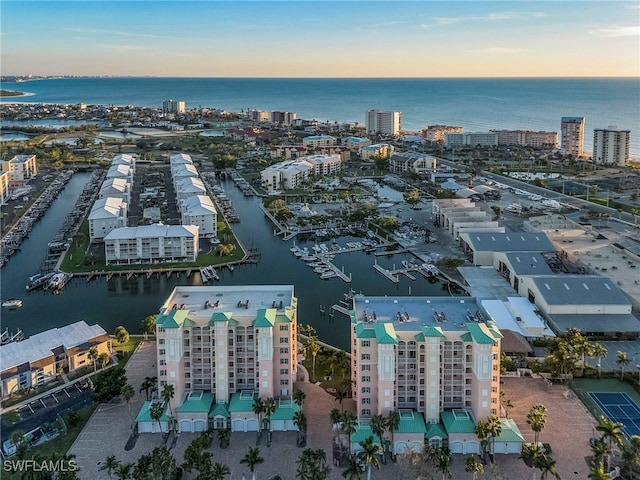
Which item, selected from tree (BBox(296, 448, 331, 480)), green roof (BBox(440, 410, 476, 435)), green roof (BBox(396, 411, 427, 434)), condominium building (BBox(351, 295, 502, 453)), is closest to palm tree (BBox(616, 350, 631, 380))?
condominium building (BBox(351, 295, 502, 453))

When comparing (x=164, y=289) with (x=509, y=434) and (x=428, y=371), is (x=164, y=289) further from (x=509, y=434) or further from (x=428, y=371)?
(x=509, y=434)

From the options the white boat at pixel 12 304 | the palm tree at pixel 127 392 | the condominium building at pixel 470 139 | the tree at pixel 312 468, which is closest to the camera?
the tree at pixel 312 468

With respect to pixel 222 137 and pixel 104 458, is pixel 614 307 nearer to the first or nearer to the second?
pixel 104 458

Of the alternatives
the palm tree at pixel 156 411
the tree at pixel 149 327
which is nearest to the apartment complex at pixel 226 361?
the palm tree at pixel 156 411

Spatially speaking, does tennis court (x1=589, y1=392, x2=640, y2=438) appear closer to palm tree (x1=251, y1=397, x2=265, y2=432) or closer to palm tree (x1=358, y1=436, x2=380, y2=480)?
palm tree (x1=358, y1=436, x2=380, y2=480)

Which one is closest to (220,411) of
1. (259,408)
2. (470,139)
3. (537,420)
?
(259,408)

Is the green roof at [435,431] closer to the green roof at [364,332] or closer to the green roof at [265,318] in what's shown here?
the green roof at [364,332]

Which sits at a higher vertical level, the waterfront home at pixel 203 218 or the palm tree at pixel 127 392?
the waterfront home at pixel 203 218

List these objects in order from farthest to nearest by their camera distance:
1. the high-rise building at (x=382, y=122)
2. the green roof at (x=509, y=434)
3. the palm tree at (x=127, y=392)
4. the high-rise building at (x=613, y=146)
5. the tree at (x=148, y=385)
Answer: the high-rise building at (x=382, y=122), the high-rise building at (x=613, y=146), the tree at (x=148, y=385), the palm tree at (x=127, y=392), the green roof at (x=509, y=434)
